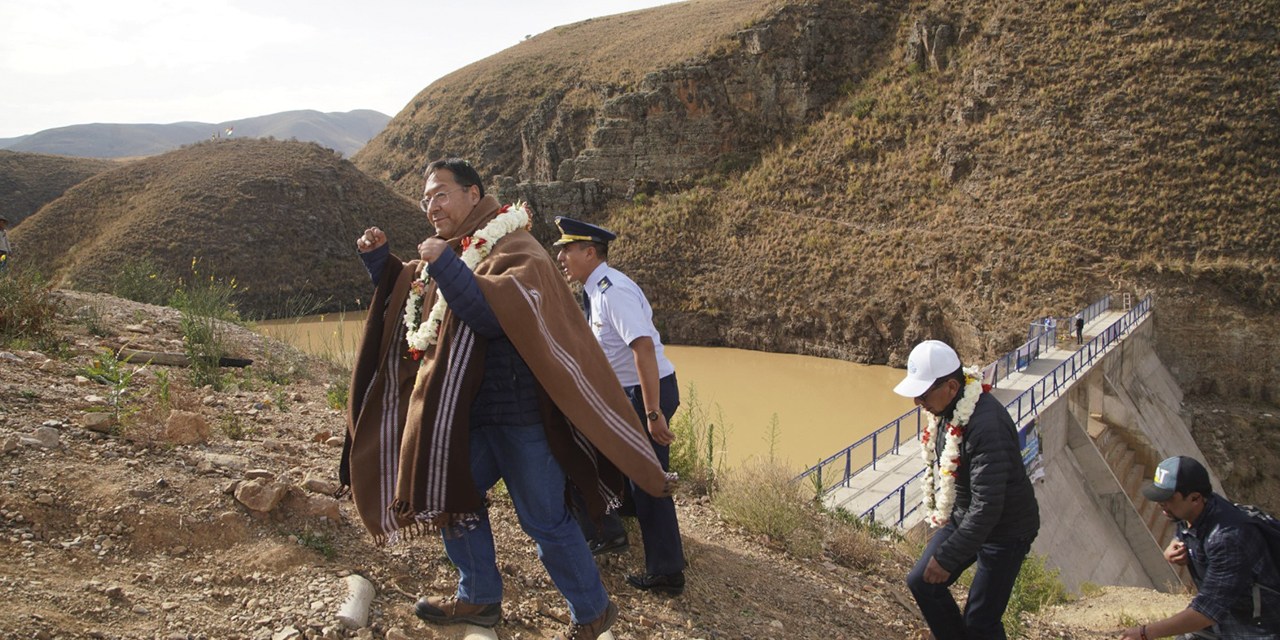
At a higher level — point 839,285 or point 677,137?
point 677,137

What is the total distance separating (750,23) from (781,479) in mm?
29182

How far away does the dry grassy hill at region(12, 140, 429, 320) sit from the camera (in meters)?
31.0

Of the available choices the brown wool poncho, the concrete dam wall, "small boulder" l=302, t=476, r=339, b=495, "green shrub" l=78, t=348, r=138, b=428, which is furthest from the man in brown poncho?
the concrete dam wall

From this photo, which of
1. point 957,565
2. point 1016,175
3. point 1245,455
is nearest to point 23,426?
point 957,565

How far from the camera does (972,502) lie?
3250mm

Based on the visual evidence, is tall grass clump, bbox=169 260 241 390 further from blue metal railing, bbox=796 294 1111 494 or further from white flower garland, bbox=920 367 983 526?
blue metal railing, bbox=796 294 1111 494

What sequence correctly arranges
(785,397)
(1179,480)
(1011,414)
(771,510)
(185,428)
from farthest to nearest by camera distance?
1. (785,397)
2. (1011,414)
3. (771,510)
4. (185,428)
5. (1179,480)

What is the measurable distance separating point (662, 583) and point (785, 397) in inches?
639

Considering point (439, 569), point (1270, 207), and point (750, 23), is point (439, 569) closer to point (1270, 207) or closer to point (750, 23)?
point (1270, 207)

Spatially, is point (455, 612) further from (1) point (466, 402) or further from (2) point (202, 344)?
(2) point (202, 344)

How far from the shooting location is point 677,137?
30609 millimetres

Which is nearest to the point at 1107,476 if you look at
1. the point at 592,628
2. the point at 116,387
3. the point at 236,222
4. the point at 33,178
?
the point at 592,628

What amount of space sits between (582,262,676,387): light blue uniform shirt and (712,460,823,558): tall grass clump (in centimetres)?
149

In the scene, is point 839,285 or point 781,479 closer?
point 781,479
